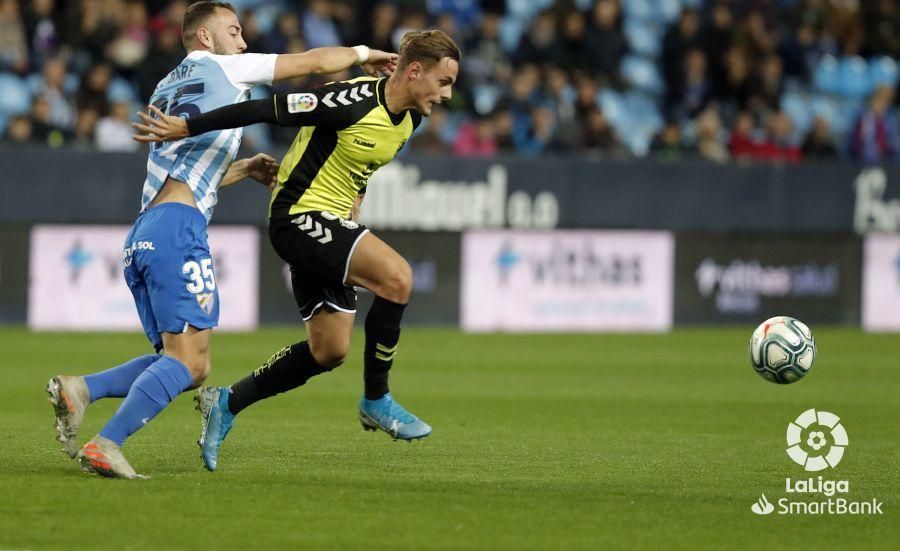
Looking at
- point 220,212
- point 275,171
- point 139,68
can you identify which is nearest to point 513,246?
point 220,212

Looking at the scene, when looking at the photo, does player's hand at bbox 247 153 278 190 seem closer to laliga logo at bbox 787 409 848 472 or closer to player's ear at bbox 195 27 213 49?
player's ear at bbox 195 27 213 49

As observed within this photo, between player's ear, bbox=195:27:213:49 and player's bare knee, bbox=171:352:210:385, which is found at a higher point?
player's ear, bbox=195:27:213:49

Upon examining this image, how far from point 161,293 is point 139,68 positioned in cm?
1115

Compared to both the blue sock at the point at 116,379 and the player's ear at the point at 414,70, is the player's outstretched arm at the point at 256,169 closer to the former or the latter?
the player's ear at the point at 414,70

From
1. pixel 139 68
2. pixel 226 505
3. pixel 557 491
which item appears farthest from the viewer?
pixel 139 68

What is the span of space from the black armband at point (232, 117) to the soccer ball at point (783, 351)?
350 centimetres

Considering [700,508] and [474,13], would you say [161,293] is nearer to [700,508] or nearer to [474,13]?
[700,508]

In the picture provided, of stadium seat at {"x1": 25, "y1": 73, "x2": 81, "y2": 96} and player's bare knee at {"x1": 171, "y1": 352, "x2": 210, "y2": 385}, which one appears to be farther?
stadium seat at {"x1": 25, "y1": 73, "x2": 81, "y2": 96}

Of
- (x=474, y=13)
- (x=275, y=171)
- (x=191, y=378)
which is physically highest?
(x=474, y=13)

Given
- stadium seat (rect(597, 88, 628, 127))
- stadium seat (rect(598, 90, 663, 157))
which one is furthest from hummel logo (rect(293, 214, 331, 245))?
stadium seat (rect(597, 88, 628, 127))

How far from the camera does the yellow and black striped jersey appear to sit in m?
7.35

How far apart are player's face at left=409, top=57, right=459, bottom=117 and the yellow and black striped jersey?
0.44 feet

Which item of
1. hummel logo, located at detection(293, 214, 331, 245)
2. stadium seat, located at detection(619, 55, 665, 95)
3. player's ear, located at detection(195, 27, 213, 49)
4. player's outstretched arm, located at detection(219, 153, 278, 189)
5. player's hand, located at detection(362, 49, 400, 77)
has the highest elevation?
stadium seat, located at detection(619, 55, 665, 95)

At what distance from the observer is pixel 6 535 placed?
5418 millimetres
